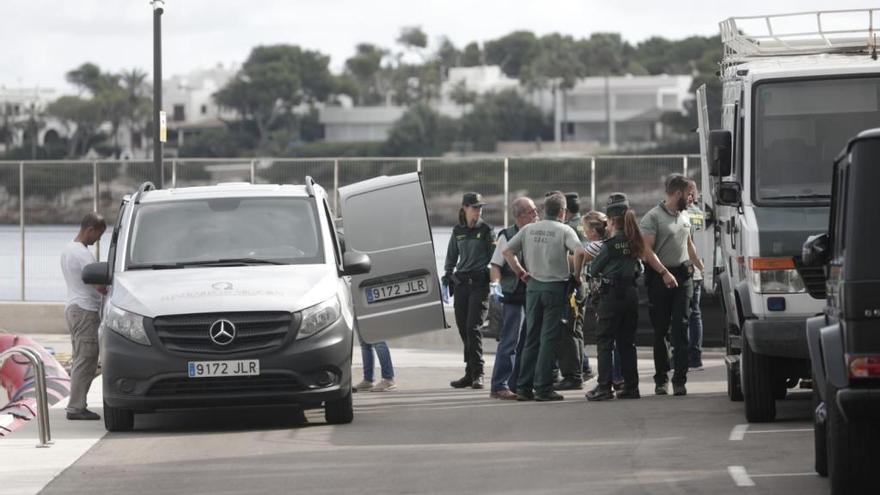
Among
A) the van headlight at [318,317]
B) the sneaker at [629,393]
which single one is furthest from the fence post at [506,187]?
the van headlight at [318,317]

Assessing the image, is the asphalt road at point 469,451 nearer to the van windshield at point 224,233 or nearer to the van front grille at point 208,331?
the van front grille at point 208,331

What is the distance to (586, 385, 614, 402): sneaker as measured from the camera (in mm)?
16125

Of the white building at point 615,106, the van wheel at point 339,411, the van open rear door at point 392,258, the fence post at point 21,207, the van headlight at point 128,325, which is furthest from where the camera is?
the white building at point 615,106

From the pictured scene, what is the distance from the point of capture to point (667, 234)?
1636 cm

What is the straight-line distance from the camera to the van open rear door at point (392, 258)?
55.4 ft

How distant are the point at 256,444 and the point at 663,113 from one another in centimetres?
14823

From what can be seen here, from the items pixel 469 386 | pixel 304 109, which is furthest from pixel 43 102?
pixel 469 386

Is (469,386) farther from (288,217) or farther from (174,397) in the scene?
(174,397)

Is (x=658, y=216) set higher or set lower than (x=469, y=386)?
higher

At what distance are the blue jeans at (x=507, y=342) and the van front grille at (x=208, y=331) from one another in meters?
3.23

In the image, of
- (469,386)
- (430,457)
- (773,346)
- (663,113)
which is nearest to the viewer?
(430,457)

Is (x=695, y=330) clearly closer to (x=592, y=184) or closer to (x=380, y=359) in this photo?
(x=380, y=359)

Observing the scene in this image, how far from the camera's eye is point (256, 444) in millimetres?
13344

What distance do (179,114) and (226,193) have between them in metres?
151
